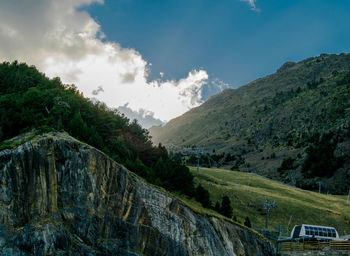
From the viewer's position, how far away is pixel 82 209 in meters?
26.6

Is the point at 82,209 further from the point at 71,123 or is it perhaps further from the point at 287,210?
the point at 287,210

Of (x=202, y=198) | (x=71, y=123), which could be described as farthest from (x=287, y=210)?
(x=71, y=123)

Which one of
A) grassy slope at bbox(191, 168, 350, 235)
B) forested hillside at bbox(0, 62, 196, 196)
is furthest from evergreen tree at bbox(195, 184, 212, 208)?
grassy slope at bbox(191, 168, 350, 235)

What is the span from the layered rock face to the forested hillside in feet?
10.5

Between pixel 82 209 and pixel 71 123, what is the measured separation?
55.8 feet

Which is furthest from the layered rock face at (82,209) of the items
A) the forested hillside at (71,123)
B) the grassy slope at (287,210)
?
the grassy slope at (287,210)

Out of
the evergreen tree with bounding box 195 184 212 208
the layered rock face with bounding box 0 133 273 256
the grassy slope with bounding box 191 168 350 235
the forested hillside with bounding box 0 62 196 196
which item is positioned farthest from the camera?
the grassy slope with bounding box 191 168 350 235

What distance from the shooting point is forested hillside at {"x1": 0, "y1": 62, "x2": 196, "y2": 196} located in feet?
116

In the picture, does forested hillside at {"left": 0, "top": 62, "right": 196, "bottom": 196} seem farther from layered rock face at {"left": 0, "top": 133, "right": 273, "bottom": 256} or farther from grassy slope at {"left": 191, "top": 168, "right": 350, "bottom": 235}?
grassy slope at {"left": 191, "top": 168, "right": 350, "bottom": 235}

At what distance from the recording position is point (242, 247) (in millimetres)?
36938

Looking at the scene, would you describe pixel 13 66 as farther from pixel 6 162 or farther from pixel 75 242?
pixel 75 242

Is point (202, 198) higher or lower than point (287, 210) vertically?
higher

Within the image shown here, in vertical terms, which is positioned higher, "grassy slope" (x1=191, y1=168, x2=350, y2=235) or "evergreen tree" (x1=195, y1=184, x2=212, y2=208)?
"evergreen tree" (x1=195, y1=184, x2=212, y2=208)

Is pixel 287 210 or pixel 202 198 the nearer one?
pixel 202 198
